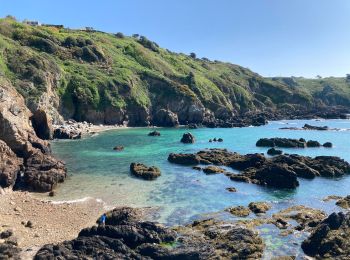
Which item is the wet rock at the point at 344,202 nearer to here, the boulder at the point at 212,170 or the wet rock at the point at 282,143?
the boulder at the point at 212,170

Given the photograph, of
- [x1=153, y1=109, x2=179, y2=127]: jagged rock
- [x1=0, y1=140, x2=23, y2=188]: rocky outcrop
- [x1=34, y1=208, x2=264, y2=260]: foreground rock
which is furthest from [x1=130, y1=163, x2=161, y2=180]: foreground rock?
[x1=153, y1=109, x2=179, y2=127]: jagged rock

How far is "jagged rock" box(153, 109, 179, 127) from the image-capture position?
136387mm

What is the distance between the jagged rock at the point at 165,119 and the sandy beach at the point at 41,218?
94.4 m

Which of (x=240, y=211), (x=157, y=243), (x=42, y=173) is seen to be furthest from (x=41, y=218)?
(x=240, y=211)

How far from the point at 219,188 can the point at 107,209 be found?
16.4 m

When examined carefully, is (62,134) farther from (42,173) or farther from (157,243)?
(157,243)

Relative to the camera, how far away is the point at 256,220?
3656 cm

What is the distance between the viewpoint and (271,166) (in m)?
54.1

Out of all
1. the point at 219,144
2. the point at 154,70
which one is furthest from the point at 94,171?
the point at 154,70

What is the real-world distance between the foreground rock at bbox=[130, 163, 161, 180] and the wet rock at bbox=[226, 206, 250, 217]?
1682 centimetres

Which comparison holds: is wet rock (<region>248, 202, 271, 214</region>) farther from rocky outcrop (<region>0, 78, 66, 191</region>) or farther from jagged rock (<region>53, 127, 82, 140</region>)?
jagged rock (<region>53, 127, 82, 140</region>)

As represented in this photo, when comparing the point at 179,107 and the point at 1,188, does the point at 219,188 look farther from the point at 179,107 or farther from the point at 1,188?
the point at 179,107

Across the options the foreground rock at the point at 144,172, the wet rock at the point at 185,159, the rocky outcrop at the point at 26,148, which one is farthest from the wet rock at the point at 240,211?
the wet rock at the point at 185,159

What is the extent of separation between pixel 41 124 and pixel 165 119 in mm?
61297
